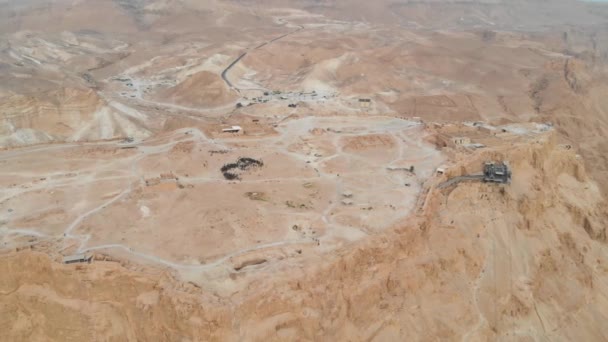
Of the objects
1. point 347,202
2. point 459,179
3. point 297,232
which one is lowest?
point 459,179

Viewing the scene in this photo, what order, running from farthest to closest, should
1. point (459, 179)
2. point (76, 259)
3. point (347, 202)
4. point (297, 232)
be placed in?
point (459, 179)
point (347, 202)
point (297, 232)
point (76, 259)

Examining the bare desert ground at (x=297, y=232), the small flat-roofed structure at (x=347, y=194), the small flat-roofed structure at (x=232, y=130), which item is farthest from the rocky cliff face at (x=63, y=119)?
the small flat-roofed structure at (x=347, y=194)

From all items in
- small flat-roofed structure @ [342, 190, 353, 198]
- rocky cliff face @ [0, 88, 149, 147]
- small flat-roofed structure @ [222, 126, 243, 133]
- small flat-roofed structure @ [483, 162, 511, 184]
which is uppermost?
small flat-roofed structure @ [483, 162, 511, 184]

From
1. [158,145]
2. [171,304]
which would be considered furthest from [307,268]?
[158,145]

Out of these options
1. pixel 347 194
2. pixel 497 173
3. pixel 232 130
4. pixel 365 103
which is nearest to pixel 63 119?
pixel 232 130

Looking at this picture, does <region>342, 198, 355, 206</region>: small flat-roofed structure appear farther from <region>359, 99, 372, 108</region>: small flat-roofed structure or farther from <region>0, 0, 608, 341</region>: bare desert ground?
<region>359, 99, 372, 108</region>: small flat-roofed structure

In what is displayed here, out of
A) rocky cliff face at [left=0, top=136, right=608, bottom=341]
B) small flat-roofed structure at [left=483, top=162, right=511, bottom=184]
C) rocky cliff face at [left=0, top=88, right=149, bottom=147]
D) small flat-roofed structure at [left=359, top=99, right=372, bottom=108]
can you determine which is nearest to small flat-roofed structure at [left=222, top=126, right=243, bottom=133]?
rocky cliff face at [left=0, top=136, right=608, bottom=341]

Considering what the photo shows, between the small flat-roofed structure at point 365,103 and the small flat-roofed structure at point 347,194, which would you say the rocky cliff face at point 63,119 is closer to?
the small flat-roofed structure at point 365,103

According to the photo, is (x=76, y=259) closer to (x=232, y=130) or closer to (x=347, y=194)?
(x=347, y=194)

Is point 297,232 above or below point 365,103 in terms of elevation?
above
